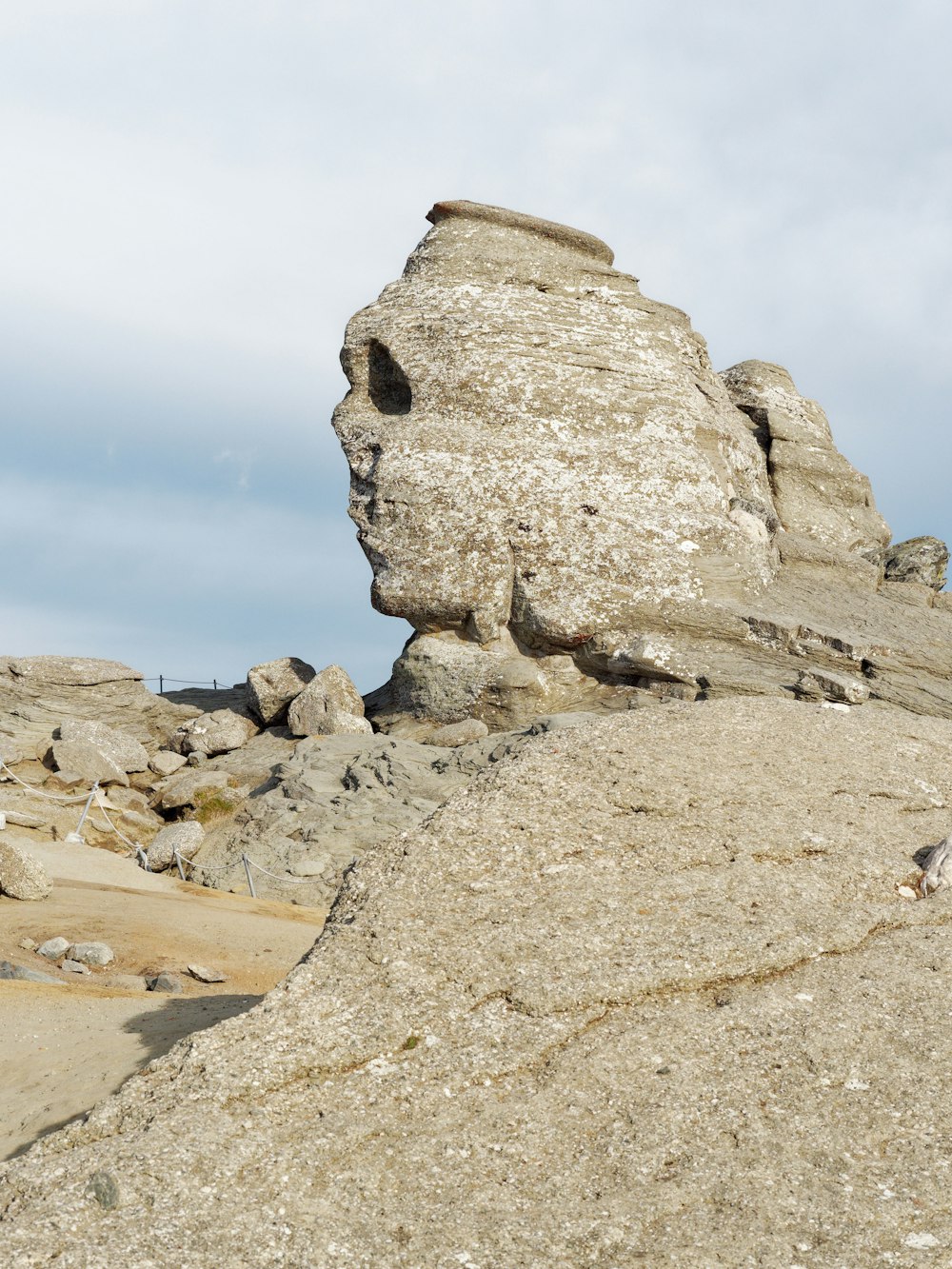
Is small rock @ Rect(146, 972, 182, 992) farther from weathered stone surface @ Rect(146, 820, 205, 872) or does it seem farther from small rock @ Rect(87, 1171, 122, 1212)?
small rock @ Rect(87, 1171, 122, 1212)

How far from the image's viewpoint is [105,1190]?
4969 millimetres

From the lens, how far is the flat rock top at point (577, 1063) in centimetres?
482

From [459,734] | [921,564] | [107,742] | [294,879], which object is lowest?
[294,879]

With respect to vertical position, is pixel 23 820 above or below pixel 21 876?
above

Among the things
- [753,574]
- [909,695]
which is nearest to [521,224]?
[753,574]

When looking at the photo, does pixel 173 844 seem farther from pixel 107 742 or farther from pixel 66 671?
pixel 66 671

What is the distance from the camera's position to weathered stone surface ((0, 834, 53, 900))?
539 inches

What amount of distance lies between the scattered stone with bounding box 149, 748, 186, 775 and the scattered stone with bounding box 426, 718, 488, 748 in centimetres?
452

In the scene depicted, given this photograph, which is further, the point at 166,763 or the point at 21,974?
the point at 166,763

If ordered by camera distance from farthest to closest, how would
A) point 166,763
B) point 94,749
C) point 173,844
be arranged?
point 166,763
point 94,749
point 173,844

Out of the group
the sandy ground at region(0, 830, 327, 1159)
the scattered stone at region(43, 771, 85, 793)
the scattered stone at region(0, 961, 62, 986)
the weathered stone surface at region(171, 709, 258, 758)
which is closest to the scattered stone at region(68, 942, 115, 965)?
the sandy ground at region(0, 830, 327, 1159)

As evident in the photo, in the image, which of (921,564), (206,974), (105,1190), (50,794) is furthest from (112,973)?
(921,564)

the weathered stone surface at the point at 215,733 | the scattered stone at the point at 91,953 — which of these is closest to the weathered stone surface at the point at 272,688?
the weathered stone surface at the point at 215,733

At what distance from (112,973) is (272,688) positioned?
31.7 feet
